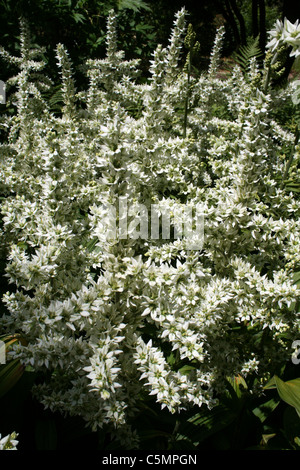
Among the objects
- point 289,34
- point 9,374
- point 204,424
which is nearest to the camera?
point 289,34

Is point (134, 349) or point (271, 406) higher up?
point (134, 349)

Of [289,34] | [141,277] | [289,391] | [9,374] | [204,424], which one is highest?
[289,34]

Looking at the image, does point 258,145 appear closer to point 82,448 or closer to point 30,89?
point 82,448

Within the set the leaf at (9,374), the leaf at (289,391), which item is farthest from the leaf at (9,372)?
the leaf at (289,391)

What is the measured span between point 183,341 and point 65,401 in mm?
812

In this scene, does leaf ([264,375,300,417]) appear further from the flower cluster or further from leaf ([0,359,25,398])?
the flower cluster

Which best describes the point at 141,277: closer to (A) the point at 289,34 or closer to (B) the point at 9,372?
(B) the point at 9,372

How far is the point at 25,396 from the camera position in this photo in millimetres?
2340

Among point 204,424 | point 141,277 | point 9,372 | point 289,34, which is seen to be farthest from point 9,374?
point 289,34

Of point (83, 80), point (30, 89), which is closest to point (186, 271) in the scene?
point (30, 89)

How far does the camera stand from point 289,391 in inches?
90.4

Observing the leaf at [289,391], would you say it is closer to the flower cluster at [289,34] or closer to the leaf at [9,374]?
the leaf at [9,374]

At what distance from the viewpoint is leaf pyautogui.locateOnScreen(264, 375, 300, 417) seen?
2158 mm

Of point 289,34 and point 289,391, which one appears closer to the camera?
point 289,34
